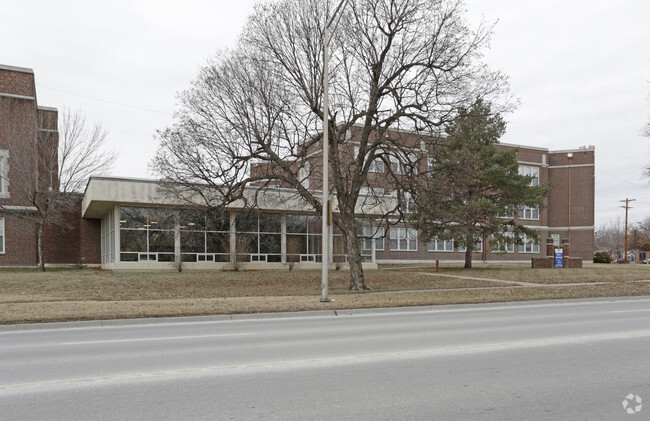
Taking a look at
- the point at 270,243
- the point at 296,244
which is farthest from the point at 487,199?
the point at 270,243

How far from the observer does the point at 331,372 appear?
6.50m

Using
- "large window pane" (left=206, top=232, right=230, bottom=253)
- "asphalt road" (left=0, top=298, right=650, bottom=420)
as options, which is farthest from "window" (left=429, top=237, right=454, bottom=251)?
"asphalt road" (left=0, top=298, right=650, bottom=420)

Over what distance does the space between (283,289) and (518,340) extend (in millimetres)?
12713

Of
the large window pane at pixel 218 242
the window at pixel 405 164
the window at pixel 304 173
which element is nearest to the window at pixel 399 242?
the window at pixel 304 173

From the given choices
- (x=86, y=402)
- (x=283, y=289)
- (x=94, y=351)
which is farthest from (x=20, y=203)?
(x=86, y=402)

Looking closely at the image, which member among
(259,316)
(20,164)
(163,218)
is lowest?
(259,316)

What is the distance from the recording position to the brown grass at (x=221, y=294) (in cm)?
1351

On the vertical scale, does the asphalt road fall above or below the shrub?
above

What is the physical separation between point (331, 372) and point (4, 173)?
1340 inches

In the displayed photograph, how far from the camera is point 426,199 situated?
19906 millimetres

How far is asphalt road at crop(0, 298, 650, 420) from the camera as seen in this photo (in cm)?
499

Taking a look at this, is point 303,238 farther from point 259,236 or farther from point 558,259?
point 558,259

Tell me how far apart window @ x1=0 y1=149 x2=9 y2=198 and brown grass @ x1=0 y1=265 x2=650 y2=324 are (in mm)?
12932

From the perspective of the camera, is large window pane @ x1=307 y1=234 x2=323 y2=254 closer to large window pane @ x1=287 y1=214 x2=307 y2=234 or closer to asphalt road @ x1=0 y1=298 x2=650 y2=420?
large window pane @ x1=287 y1=214 x2=307 y2=234
